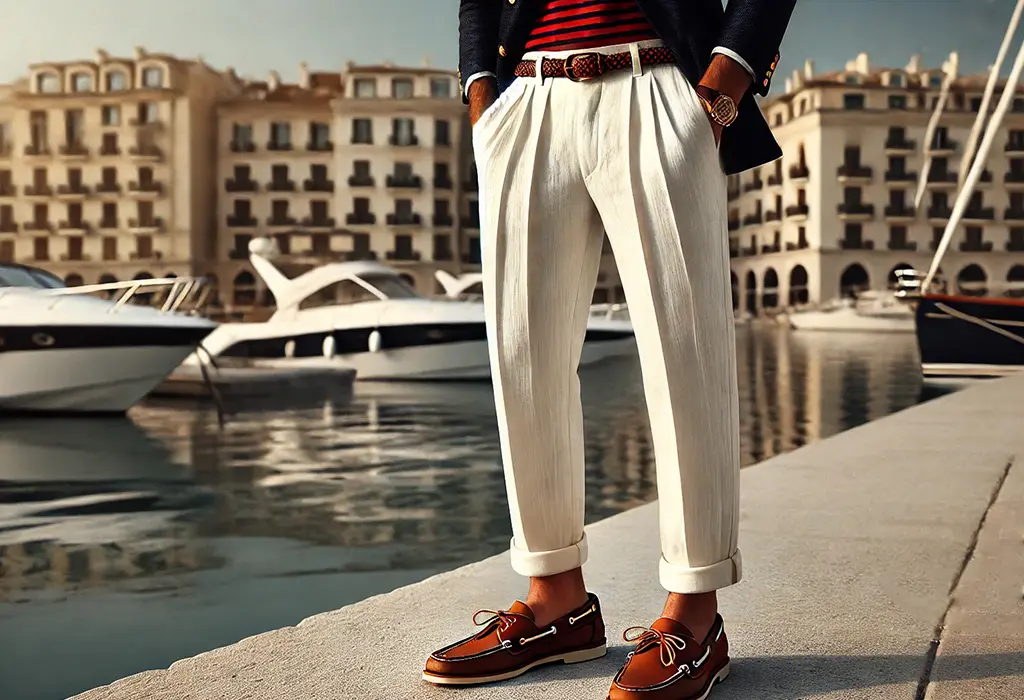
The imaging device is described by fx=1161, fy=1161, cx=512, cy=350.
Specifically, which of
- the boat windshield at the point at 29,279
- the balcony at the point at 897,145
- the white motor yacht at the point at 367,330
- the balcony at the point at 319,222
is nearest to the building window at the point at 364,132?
the balcony at the point at 319,222

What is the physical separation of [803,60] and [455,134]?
4.39 m

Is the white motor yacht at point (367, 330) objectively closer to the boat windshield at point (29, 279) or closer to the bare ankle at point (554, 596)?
the boat windshield at point (29, 279)

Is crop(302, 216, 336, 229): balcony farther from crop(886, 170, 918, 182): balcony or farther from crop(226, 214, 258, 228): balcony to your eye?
crop(886, 170, 918, 182): balcony

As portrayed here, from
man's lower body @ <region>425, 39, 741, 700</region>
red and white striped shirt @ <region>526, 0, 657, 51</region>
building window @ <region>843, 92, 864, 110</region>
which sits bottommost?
man's lower body @ <region>425, 39, 741, 700</region>

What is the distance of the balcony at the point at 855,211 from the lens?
1334cm

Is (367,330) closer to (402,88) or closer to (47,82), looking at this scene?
(402,88)

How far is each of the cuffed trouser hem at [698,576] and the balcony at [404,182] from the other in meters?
13.4

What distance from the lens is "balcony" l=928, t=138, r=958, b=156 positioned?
44.8ft

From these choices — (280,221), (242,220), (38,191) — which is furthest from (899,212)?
(38,191)

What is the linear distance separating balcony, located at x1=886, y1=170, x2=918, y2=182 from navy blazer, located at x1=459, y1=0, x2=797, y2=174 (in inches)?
531

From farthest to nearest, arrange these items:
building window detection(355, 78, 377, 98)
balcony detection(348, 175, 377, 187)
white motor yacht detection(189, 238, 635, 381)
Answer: building window detection(355, 78, 377, 98)
balcony detection(348, 175, 377, 187)
white motor yacht detection(189, 238, 635, 381)

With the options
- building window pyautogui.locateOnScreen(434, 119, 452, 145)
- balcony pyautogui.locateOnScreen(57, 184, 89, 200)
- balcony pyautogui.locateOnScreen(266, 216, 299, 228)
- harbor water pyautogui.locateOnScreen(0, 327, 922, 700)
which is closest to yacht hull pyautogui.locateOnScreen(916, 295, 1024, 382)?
harbor water pyautogui.locateOnScreen(0, 327, 922, 700)

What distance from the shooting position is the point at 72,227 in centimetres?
1420

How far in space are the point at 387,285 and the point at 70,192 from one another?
4.07 m
